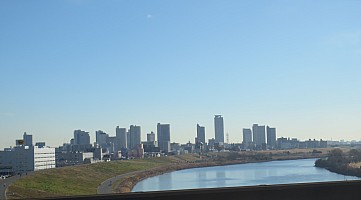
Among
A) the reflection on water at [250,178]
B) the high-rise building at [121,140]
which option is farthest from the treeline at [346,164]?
the high-rise building at [121,140]

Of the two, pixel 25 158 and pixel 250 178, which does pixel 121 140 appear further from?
pixel 250 178

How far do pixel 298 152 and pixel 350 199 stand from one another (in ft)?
231

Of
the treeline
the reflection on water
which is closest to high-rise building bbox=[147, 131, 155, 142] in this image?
the reflection on water

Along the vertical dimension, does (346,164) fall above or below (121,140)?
below

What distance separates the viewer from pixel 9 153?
58.2m

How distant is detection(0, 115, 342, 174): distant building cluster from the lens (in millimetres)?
56656

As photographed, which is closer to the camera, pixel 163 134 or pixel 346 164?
pixel 346 164

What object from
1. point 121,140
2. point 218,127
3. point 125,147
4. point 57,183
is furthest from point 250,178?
point 125,147

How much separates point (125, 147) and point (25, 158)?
121 ft

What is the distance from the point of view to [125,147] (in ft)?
331

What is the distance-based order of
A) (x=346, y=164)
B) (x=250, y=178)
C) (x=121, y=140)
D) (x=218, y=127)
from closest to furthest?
(x=346, y=164)
(x=250, y=178)
(x=218, y=127)
(x=121, y=140)

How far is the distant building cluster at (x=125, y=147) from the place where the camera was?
56.7 metres

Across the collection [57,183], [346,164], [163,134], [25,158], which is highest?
[163,134]

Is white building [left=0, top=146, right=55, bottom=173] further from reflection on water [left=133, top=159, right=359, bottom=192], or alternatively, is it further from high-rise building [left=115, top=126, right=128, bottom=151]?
reflection on water [left=133, top=159, right=359, bottom=192]
